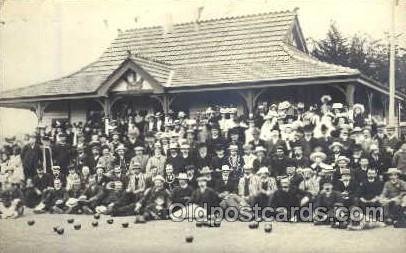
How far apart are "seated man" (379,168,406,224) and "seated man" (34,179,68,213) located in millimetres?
5112

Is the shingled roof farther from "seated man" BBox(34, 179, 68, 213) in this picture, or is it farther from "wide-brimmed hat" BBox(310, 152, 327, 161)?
"seated man" BBox(34, 179, 68, 213)

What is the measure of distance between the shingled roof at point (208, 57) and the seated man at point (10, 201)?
3072 mm

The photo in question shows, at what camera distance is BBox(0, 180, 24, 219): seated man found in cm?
861

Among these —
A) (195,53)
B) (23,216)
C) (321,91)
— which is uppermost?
(195,53)

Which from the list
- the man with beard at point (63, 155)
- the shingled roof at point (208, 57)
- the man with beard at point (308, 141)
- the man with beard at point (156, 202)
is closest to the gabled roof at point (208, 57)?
the shingled roof at point (208, 57)

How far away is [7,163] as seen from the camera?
10.4 metres

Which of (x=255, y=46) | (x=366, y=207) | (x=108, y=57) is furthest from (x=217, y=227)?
(x=108, y=57)

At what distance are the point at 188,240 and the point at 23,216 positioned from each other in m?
3.82

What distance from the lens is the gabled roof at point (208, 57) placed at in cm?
1099

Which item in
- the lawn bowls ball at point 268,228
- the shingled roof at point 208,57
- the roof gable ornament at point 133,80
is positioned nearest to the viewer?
the lawn bowls ball at point 268,228

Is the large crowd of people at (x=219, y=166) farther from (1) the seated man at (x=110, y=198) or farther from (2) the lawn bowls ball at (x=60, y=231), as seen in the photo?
(2) the lawn bowls ball at (x=60, y=231)

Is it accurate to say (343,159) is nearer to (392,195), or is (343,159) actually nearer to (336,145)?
(336,145)

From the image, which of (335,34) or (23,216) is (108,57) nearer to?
(23,216)

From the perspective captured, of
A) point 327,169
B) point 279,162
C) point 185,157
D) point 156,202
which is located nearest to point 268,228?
point 327,169
